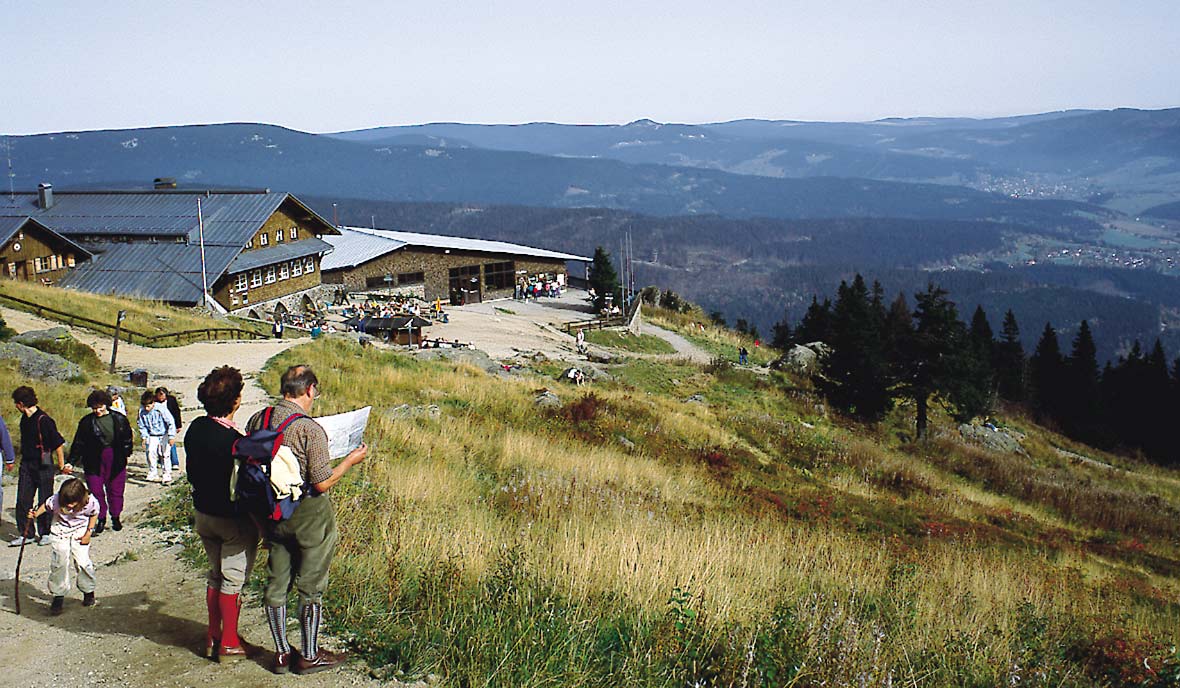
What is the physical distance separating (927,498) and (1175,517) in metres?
10.8

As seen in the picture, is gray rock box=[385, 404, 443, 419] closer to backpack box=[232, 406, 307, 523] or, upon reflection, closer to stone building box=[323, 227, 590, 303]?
backpack box=[232, 406, 307, 523]

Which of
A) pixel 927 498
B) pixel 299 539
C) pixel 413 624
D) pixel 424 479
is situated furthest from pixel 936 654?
pixel 927 498

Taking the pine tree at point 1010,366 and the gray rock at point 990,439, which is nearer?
the gray rock at point 990,439

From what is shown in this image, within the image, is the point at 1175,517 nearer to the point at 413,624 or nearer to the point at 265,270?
the point at 413,624

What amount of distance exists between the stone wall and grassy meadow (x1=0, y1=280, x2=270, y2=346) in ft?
62.5

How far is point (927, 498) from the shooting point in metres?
17.3

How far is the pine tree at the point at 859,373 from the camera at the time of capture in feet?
125

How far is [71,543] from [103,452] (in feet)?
6.46

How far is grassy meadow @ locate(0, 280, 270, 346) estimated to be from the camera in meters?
30.6

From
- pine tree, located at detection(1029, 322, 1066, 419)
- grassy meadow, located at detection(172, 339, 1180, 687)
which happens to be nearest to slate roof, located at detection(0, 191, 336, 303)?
grassy meadow, located at detection(172, 339, 1180, 687)

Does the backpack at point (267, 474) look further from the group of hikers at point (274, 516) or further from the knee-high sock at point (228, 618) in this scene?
the knee-high sock at point (228, 618)

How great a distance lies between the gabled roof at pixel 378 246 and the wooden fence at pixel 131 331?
24085 millimetres

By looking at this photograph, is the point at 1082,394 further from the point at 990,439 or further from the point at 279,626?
the point at 279,626

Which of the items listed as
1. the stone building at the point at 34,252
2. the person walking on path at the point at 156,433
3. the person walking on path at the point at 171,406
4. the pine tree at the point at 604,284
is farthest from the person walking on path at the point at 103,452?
the pine tree at the point at 604,284
